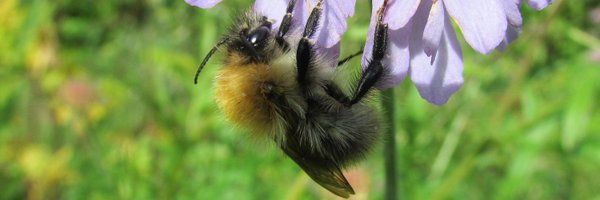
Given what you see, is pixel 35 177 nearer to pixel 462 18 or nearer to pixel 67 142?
pixel 67 142

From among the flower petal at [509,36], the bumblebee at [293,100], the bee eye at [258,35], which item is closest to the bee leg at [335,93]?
the bumblebee at [293,100]

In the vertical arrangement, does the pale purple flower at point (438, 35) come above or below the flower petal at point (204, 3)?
below

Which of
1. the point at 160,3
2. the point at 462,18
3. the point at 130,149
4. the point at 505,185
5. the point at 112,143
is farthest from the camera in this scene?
the point at 112,143

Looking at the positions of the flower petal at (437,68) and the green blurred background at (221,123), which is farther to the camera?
the green blurred background at (221,123)

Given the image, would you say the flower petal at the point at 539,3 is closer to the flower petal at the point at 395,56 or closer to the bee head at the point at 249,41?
the flower petal at the point at 395,56

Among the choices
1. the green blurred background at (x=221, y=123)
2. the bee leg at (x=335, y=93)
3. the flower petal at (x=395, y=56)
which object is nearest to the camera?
the flower petal at (x=395, y=56)

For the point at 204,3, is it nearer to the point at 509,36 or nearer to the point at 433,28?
the point at 433,28

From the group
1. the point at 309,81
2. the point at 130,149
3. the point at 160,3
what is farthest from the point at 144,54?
the point at 309,81
